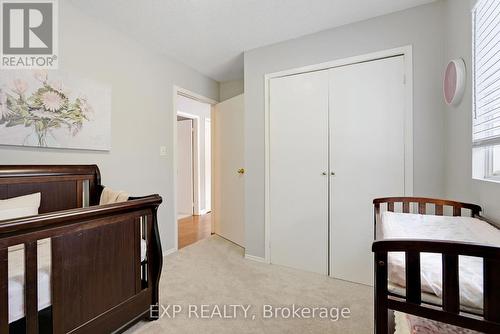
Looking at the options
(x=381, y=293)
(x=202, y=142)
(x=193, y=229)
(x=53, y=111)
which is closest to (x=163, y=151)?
(x=53, y=111)

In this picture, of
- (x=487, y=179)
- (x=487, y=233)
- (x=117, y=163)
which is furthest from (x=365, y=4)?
(x=117, y=163)

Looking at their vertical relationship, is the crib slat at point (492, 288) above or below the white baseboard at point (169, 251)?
above

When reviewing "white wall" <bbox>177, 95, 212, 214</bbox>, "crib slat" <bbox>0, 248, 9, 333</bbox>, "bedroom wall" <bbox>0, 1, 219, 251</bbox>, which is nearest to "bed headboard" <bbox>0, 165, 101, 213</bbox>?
"bedroom wall" <bbox>0, 1, 219, 251</bbox>

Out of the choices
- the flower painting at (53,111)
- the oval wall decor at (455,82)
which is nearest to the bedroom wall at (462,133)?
the oval wall decor at (455,82)

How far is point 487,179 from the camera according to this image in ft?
4.16

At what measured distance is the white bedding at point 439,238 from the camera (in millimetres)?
616

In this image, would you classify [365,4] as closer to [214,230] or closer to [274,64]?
[274,64]

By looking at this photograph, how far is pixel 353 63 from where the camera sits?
81.7 inches

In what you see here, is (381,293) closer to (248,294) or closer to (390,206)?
(390,206)

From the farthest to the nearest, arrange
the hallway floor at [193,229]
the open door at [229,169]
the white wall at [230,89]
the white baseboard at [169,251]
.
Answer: the white wall at [230,89] < the hallway floor at [193,229] < the open door at [229,169] < the white baseboard at [169,251]

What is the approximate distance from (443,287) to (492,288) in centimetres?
9

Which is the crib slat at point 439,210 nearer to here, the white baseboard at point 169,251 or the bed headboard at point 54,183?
the bed headboard at point 54,183

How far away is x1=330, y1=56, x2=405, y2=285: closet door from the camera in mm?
1936

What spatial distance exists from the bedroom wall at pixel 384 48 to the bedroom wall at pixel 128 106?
3.16 feet
